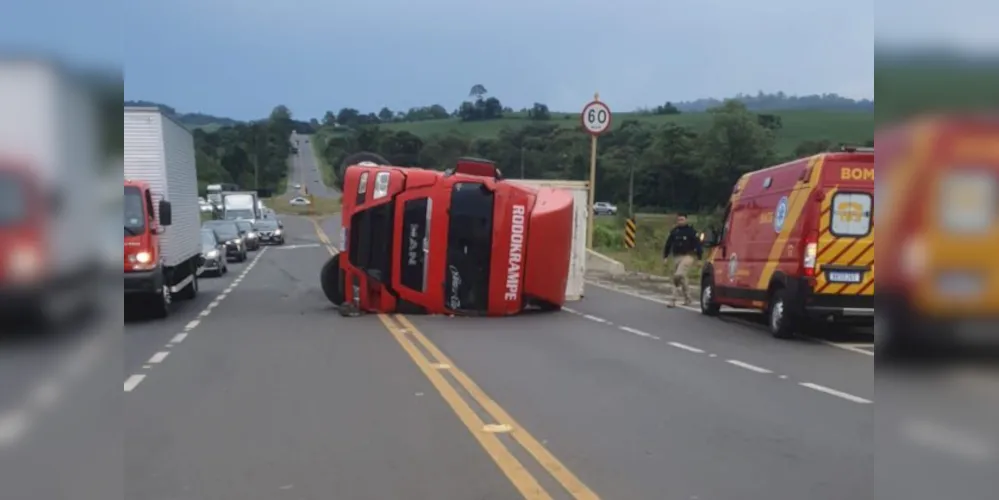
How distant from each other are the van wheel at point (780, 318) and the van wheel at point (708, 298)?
11.3 feet

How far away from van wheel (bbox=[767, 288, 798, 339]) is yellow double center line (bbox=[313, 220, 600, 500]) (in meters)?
5.26

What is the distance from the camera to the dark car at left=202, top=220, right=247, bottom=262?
36.4 meters

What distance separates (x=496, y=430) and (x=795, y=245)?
25.0ft

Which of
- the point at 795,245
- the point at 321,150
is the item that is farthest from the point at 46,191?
the point at 321,150

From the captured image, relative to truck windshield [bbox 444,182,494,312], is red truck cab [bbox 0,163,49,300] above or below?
above

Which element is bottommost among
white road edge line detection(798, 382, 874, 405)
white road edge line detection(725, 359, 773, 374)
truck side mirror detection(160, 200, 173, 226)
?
white road edge line detection(725, 359, 773, 374)

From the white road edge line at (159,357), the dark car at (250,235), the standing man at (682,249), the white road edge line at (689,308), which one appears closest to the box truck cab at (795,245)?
the white road edge line at (689,308)

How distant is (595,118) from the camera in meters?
35.3

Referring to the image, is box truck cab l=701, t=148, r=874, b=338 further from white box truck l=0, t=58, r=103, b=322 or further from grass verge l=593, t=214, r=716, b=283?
grass verge l=593, t=214, r=716, b=283

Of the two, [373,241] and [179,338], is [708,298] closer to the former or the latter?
[373,241]

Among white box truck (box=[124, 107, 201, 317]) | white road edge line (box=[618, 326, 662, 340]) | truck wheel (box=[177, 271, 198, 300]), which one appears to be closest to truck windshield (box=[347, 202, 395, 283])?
white box truck (box=[124, 107, 201, 317])

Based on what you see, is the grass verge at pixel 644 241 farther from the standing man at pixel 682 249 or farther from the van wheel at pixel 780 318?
the van wheel at pixel 780 318

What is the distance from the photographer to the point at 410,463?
22.8 ft

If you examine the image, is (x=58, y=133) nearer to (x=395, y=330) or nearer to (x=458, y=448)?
(x=458, y=448)
